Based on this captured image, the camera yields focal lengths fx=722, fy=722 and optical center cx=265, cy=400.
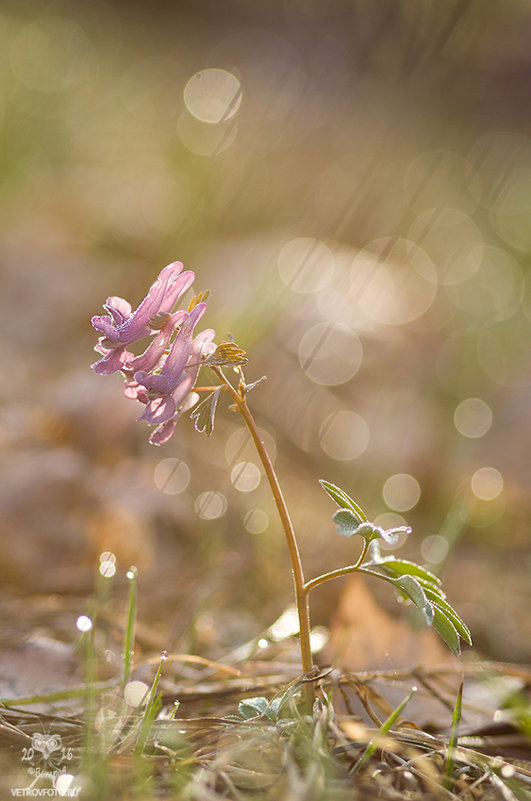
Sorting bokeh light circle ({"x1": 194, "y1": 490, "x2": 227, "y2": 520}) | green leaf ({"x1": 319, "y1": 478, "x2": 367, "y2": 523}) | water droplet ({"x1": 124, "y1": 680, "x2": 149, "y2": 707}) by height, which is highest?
green leaf ({"x1": 319, "y1": 478, "x2": 367, "y2": 523})

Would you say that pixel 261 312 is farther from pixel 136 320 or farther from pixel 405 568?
pixel 405 568

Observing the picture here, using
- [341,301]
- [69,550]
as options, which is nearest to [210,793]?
[69,550]

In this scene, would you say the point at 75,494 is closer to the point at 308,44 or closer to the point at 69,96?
the point at 69,96

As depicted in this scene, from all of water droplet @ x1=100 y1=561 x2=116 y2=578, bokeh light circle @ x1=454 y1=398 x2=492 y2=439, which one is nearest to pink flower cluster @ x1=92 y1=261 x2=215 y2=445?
water droplet @ x1=100 y1=561 x2=116 y2=578

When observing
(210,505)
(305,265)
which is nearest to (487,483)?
(210,505)

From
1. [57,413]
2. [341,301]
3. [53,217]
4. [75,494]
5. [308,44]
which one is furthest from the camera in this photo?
[308,44]

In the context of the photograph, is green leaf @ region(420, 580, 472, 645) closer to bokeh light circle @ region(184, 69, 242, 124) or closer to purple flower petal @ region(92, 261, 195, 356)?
purple flower petal @ region(92, 261, 195, 356)
